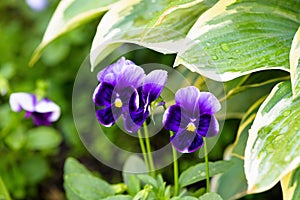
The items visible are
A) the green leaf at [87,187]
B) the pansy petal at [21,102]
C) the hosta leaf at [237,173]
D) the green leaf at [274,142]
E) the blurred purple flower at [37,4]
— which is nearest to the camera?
the green leaf at [274,142]

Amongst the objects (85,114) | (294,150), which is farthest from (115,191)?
(85,114)

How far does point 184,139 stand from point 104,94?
0.55 ft

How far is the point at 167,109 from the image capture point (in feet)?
3.30

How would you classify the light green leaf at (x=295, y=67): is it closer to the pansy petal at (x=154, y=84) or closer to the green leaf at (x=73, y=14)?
the pansy petal at (x=154, y=84)

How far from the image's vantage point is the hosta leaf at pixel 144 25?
124 centimetres

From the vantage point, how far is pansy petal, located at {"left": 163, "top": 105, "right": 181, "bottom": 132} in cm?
100

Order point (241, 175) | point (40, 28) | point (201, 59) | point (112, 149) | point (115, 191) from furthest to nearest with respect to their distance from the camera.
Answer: point (40, 28), point (112, 149), point (241, 175), point (115, 191), point (201, 59)

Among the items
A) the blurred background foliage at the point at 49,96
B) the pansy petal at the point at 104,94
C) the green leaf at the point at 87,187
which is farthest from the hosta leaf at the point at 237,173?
the pansy petal at the point at 104,94

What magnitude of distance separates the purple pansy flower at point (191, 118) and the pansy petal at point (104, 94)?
0.12 metres

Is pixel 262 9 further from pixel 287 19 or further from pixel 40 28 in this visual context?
pixel 40 28

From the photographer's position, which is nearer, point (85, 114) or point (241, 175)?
point (241, 175)

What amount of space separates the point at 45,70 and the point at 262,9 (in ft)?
3.80

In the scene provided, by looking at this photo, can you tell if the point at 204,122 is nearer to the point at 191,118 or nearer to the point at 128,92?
the point at 191,118

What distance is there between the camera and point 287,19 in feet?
4.13
